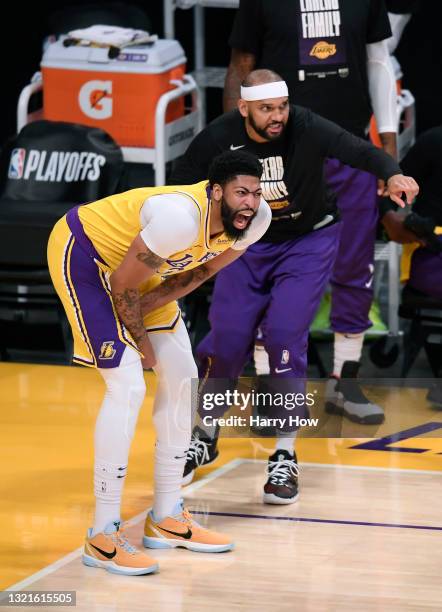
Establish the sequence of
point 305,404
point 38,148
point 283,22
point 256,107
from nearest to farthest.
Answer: point 256,107
point 305,404
point 283,22
point 38,148

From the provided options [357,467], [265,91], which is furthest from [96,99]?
[357,467]

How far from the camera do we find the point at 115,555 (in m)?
5.06

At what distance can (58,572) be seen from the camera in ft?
16.6

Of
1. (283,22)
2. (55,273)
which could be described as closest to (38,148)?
(283,22)

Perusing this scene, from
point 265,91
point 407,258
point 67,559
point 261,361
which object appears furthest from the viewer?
point 407,258

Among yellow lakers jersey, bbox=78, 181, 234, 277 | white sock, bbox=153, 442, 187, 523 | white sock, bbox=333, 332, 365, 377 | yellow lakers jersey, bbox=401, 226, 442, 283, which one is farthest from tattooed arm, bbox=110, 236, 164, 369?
yellow lakers jersey, bbox=401, 226, 442, 283

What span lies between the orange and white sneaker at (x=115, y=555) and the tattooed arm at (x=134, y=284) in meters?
0.62

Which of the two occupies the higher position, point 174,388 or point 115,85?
point 115,85

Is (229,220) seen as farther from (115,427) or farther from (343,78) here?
(343,78)

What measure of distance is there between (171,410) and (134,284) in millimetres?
524

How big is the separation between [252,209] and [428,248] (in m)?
2.52

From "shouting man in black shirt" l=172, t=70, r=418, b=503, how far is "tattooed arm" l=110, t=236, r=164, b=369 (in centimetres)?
83

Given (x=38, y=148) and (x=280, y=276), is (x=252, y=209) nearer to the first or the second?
(x=280, y=276)

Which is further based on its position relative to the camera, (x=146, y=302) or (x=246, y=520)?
(x=246, y=520)
